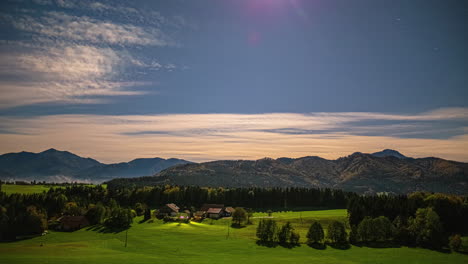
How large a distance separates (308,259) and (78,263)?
4520 centimetres

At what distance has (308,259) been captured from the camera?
71.2 metres

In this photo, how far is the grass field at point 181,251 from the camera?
63219 mm

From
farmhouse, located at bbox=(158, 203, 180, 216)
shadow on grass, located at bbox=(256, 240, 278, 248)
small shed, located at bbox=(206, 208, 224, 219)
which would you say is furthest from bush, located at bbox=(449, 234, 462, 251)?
farmhouse, located at bbox=(158, 203, 180, 216)

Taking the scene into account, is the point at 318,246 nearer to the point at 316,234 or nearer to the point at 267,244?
the point at 316,234

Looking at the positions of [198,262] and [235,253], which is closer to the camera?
[198,262]

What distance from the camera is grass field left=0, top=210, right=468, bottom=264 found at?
6322cm

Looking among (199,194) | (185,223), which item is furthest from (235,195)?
(185,223)

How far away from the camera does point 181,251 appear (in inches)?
2913

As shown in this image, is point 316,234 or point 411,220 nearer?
point 316,234

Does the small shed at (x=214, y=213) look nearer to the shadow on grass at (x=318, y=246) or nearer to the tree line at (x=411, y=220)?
the tree line at (x=411, y=220)

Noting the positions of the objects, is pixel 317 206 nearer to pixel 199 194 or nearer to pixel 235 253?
pixel 199 194

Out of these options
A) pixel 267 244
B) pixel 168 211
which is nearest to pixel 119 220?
pixel 168 211

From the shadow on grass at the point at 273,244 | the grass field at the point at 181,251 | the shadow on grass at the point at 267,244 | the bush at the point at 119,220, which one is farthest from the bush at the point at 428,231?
the bush at the point at 119,220

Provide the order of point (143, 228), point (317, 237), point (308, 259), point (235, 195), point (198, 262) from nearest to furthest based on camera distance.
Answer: point (198, 262)
point (308, 259)
point (317, 237)
point (143, 228)
point (235, 195)
